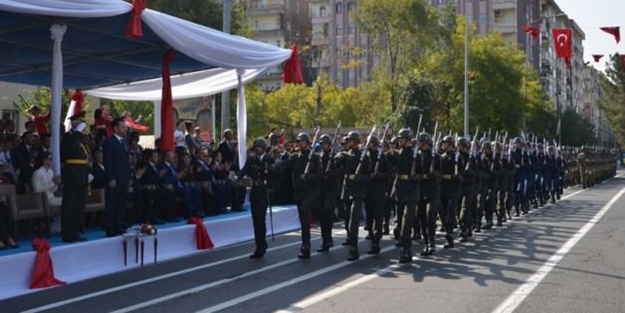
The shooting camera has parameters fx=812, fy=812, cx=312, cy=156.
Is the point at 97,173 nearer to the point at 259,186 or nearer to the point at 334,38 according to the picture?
the point at 259,186

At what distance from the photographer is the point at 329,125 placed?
60.2m

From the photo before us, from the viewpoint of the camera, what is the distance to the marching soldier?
45.3ft

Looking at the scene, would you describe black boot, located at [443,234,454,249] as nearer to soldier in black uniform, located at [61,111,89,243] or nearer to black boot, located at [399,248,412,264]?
black boot, located at [399,248,412,264]

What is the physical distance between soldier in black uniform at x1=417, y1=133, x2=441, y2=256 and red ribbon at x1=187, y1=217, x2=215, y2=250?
390cm

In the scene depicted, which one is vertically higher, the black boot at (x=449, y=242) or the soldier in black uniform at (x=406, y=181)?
the soldier in black uniform at (x=406, y=181)

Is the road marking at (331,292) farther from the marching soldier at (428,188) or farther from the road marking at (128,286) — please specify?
the road marking at (128,286)

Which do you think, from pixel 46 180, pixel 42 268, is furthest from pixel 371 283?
pixel 46 180

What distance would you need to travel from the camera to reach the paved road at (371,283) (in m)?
9.44

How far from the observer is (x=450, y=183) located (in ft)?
50.4

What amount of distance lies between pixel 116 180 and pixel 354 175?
3937 millimetres

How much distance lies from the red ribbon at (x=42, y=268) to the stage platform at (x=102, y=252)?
0.22 feet

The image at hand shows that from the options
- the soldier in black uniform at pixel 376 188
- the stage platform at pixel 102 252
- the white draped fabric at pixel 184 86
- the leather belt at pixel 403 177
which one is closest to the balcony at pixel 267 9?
the white draped fabric at pixel 184 86

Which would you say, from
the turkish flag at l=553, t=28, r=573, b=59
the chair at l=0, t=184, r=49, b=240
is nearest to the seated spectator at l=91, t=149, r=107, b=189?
the chair at l=0, t=184, r=49, b=240

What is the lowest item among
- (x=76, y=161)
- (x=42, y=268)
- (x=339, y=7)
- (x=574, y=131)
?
(x=42, y=268)
